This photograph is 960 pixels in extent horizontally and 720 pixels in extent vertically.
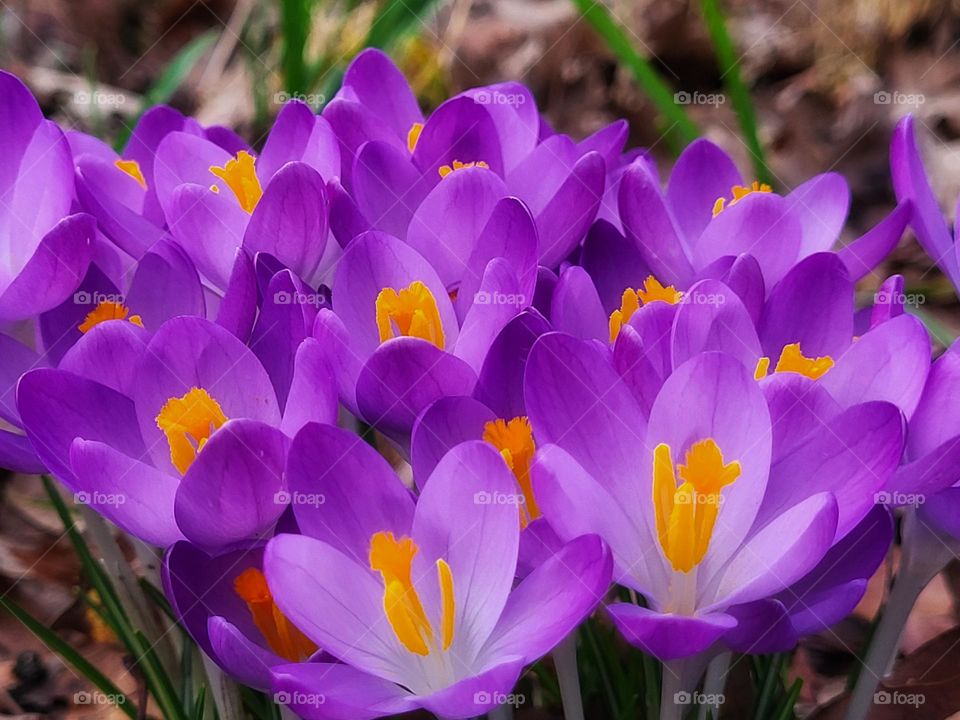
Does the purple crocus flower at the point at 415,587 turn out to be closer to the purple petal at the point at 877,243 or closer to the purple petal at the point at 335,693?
the purple petal at the point at 335,693

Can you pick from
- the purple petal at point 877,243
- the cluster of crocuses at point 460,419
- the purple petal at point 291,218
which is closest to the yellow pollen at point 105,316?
the cluster of crocuses at point 460,419

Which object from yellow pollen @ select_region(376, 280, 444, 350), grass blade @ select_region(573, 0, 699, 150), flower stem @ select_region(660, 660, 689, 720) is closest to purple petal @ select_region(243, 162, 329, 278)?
yellow pollen @ select_region(376, 280, 444, 350)

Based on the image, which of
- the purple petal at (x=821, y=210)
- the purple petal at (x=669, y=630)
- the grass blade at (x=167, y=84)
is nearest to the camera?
the purple petal at (x=669, y=630)

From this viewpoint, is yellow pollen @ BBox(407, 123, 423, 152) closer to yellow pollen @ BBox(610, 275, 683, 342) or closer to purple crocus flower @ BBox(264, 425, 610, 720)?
yellow pollen @ BBox(610, 275, 683, 342)

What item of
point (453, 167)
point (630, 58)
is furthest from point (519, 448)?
point (630, 58)

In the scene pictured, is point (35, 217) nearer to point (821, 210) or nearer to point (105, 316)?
point (105, 316)

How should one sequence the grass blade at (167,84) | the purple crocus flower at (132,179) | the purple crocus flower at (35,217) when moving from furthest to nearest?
the grass blade at (167,84), the purple crocus flower at (132,179), the purple crocus flower at (35,217)
